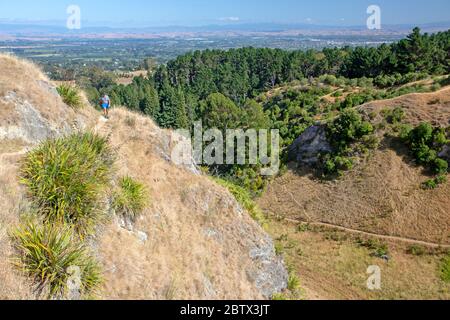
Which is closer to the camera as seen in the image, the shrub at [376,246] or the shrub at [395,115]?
the shrub at [376,246]

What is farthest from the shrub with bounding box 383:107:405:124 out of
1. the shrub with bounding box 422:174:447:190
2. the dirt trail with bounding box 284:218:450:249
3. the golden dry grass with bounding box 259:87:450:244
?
the dirt trail with bounding box 284:218:450:249

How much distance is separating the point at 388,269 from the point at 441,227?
5868 millimetres

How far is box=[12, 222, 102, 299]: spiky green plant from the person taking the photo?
798 cm

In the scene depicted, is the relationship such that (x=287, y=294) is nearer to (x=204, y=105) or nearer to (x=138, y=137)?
(x=138, y=137)

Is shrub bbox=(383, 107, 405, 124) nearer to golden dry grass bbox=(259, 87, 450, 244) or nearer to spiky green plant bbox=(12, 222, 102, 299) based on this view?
golden dry grass bbox=(259, 87, 450, 244)

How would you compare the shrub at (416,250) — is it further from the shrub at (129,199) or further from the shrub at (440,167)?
the shrub at (129,199)

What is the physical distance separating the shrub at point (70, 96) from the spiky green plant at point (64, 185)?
6680mm

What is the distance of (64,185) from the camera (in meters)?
9.63

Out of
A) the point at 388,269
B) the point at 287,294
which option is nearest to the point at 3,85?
the point at 287,294

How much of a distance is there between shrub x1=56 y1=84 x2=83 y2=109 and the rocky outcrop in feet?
77.1

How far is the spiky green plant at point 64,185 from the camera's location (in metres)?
9.49

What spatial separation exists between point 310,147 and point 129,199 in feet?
88.3

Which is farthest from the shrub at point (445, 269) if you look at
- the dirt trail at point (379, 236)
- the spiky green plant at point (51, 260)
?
the spiky green plant at point (51, 260)

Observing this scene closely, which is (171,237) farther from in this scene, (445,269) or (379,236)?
(379,236)
